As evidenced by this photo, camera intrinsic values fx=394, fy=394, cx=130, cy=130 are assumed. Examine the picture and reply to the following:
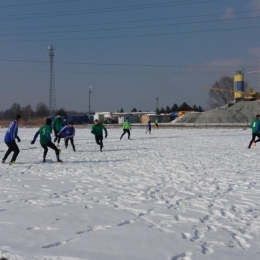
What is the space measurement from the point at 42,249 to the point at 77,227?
1039 millimetres

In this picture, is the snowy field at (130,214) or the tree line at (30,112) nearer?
the snowy field at (130,214)

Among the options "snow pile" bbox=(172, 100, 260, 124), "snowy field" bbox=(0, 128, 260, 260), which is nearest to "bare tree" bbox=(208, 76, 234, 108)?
"snow pile" bbox=(172, 100, 260, 124)

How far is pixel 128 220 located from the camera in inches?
247

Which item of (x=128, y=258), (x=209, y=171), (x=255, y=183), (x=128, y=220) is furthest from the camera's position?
(x=209, y=171)

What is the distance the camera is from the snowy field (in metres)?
4.86

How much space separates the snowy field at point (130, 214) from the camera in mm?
4863

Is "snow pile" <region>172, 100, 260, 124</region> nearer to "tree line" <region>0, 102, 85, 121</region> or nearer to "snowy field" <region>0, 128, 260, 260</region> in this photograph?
"tree line" <region>0, 102, 85, 121</region>

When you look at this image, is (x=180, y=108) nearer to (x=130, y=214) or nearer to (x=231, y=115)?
(x=231, y=115)

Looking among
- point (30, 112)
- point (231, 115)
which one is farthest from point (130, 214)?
point (30, 112)

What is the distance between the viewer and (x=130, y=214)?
262 inches

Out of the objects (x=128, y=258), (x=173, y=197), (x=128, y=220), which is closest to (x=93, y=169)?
(x=173, y=197)

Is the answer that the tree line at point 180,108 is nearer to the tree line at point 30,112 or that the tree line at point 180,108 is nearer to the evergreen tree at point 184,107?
the evergreen tree at point 184,107

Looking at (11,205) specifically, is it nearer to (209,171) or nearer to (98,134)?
(209,171)

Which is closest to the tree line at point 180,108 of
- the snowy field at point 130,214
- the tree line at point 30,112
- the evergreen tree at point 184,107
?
the evergreen tree at point 184,107
